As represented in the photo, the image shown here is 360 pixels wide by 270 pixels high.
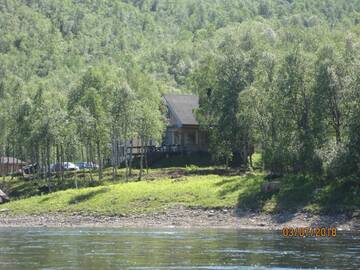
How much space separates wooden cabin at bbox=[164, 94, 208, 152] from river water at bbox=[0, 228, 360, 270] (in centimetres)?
4398

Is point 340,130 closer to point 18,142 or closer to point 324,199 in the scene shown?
point 324,199

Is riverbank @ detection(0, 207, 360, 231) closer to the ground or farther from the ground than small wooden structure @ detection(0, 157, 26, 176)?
closer to the ground

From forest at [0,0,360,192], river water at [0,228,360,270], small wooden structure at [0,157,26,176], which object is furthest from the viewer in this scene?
small wooden structure at [0,157,26,176]

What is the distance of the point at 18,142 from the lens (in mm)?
92625

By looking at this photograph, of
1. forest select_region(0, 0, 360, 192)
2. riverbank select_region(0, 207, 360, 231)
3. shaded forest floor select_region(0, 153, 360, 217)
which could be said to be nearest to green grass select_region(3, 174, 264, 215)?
shaded forest floor select_region(0, 153, 360, 217)

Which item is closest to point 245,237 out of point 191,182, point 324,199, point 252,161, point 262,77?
point 324,199

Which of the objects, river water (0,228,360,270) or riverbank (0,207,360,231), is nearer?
river water (0,228,360,270)

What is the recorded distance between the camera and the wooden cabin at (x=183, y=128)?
99.2m

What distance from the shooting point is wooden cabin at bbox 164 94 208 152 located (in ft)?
326
